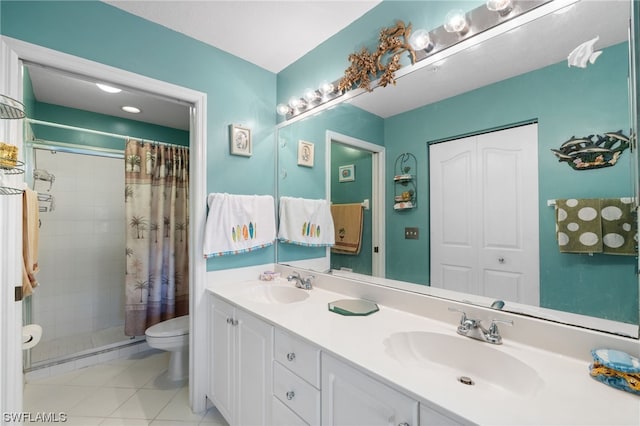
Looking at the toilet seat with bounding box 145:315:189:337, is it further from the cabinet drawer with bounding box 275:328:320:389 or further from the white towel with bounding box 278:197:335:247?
Result: the cabinet drawer with bounding box 275:328:320:389

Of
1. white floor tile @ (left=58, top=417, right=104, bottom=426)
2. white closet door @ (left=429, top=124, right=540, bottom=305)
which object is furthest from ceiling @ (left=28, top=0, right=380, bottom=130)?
white floor tile @ (left=58, top=417, right=104, bottom=426)

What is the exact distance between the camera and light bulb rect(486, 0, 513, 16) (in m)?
1.04

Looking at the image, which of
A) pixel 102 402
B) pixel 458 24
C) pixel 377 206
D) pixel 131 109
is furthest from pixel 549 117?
pixel 131 109

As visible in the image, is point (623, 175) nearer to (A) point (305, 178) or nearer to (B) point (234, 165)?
(A) point (305, 178)

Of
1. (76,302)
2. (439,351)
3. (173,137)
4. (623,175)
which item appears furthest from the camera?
(173,137)

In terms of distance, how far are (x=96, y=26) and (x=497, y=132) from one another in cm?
202

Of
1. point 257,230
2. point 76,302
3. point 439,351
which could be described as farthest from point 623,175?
point 76,302

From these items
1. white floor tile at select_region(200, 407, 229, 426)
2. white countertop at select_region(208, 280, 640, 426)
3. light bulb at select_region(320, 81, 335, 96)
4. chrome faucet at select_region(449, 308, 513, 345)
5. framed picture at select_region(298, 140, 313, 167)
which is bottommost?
white floor tile at select_region(200, 407, 229, 426)

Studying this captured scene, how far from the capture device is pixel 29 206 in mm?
1393

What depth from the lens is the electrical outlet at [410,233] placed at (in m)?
1.38

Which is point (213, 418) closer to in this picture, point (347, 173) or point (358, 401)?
point (358, 401)

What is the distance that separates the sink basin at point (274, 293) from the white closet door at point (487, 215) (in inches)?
33.6

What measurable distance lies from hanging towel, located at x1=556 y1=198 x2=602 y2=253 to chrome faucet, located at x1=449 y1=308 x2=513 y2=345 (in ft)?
1.10

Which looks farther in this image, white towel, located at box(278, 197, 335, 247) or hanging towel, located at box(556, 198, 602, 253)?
white towel, located at box(278, 197, 335, 247)
